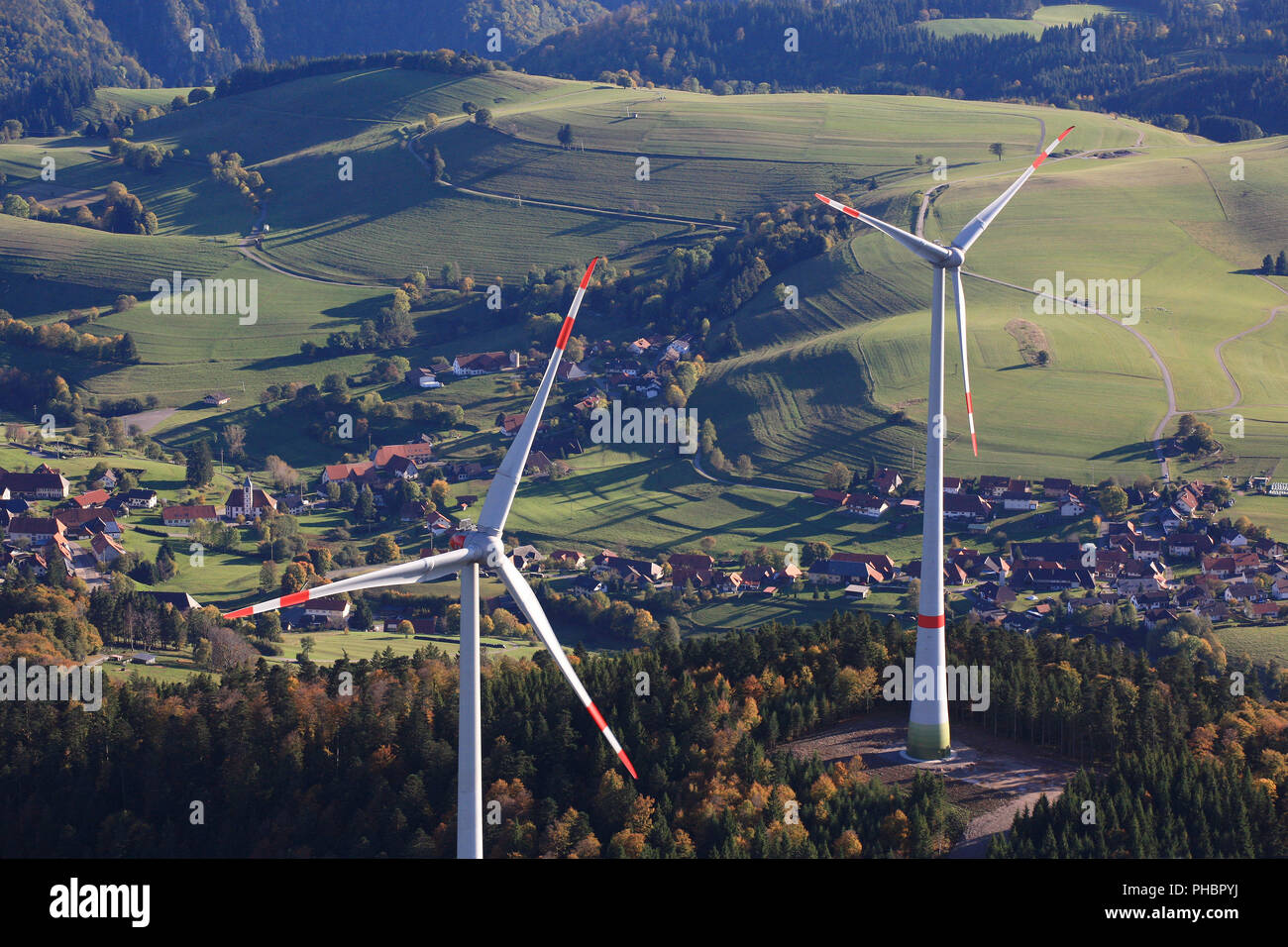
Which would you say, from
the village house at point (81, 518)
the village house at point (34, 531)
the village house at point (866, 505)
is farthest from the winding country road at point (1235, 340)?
the village house at point (34, 531)

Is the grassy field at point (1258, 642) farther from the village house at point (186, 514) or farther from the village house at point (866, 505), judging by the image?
the village house at point (186, 514)

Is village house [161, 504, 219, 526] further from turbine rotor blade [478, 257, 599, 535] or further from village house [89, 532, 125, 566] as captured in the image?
turbine rotor blade [478, 257, 599, 535]

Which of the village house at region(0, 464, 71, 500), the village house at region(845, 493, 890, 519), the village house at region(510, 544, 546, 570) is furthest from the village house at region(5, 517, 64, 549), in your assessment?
the village house at region(845, 493, 890, 519)

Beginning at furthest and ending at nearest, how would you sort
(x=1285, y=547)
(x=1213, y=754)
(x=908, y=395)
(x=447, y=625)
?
(x=908, y=395), (x=1285, y=547), (x=447, y=625), (x=1213, y=754)

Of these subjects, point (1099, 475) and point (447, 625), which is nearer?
point (447, 625)

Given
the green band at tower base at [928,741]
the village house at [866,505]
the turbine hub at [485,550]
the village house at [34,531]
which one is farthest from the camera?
the village house at [866,505]

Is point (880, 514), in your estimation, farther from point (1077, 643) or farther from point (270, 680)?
point (270, 680)
